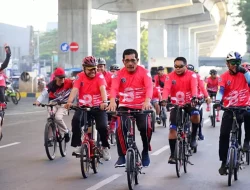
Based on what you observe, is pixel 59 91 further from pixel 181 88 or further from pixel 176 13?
pixel 176 13

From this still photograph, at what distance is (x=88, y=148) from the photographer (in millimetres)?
11969

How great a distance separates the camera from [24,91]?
53.9 meters

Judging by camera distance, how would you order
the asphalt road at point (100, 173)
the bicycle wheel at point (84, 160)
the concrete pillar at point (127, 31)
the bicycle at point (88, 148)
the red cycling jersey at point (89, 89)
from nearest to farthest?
the asphalt road at point (100, 173)
the bicycle wheel at point (84, 160)
the bicycle at point (88, 148)
the red cycling jersey at point (89, 89)
the concrete pillar at point (127, 31)

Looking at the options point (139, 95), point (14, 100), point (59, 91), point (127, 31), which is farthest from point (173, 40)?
point (139, 95)

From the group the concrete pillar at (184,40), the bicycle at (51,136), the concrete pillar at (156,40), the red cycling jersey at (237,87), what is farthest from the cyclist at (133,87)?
the concrete pillar at (184,40)

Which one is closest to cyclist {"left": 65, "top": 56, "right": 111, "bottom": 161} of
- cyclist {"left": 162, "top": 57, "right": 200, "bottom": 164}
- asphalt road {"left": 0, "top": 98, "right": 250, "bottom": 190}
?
asphalt road {"left": 0, "top": 98, "right": 250, "bottom": 190}

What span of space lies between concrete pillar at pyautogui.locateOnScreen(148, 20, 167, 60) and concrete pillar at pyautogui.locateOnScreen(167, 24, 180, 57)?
7500 mm

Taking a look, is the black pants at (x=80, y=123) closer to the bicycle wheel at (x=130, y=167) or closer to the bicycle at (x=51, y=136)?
the bicycle at (x=51, y=136)

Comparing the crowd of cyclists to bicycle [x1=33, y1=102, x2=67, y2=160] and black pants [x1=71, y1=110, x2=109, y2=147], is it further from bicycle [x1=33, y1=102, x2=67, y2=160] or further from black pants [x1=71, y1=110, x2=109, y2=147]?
bicycle [x1=33, y1=102, x2=67, y2=160]

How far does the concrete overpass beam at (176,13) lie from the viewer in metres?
69.8

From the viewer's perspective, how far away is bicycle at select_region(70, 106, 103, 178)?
11.9m

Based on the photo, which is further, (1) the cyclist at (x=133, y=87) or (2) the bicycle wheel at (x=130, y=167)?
(1) the cyclist at (x=133, y=87)

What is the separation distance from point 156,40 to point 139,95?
6059cm

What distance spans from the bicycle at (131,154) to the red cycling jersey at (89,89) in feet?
5.47
